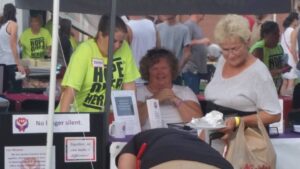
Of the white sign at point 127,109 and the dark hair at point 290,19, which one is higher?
the dark hair at point 290,19

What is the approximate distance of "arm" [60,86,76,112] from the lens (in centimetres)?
453

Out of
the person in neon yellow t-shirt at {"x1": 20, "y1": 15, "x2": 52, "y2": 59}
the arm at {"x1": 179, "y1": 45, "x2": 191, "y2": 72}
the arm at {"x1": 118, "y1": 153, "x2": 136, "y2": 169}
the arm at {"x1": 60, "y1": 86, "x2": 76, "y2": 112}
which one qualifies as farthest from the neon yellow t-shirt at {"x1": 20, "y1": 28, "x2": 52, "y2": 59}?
the arm at {"x1": 118, "y1": 153, "x2": 136, "y2": 169}

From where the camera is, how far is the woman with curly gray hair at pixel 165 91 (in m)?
4.92

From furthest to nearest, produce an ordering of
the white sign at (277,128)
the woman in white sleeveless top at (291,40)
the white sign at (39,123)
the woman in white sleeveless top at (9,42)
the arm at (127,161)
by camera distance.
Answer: the woman in white sleeveless top at (291,40), the woman in white sleeveless top at (9,42), the white sign at (277,128), the white sign at (39,123), the arm at (127,161)

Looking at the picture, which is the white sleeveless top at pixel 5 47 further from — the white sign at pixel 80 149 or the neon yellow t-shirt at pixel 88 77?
the white sign at pixel 80 149

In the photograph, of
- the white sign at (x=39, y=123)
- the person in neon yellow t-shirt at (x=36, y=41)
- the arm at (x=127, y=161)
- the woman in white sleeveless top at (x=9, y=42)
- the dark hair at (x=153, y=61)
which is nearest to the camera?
the arm at (x=127, y=161)

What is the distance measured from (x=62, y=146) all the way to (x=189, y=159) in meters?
2.07

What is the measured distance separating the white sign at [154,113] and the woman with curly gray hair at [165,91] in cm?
11

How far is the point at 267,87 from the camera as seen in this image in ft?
13.9

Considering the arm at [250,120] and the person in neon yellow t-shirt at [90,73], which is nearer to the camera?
the arm at [250,120]

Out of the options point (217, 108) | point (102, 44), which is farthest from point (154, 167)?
point (102, 44)

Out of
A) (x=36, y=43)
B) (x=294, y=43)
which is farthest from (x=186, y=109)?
(x=294, y=43)

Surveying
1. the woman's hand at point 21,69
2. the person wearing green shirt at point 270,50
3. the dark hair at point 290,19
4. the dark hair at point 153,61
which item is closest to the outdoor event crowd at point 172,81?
the dark hair at point 153,61

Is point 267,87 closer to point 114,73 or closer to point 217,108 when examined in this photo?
point 217,108
